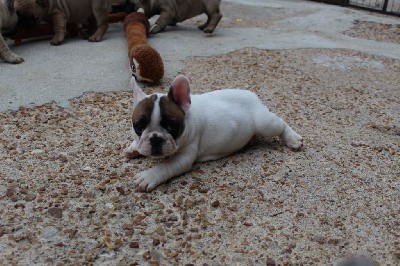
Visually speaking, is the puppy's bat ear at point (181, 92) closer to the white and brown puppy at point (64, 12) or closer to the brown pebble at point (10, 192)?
the brown pebble at point (10, 192)

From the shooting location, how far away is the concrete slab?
3.78 m

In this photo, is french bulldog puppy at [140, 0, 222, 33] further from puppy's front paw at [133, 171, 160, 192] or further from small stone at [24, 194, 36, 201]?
small stone at [24, 194, 36, 201]

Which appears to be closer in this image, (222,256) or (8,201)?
(222,256)

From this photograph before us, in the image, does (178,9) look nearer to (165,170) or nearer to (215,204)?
(165,170)

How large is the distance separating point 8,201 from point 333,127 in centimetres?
219

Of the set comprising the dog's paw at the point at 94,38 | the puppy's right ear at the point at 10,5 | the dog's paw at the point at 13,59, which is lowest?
the dog's paw at the point at 94,38

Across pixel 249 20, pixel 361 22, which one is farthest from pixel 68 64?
pixel 361 22

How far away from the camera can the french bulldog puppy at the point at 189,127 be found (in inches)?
94.0

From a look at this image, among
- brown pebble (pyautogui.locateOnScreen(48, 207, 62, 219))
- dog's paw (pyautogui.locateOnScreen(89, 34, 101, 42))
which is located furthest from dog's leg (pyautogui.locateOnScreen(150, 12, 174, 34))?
brown pebble (pyautogui.locateOnScreen(48, 207, 62, 219))

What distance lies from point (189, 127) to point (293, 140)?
77 centimetres

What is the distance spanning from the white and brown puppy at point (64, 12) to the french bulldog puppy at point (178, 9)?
2.22 feet

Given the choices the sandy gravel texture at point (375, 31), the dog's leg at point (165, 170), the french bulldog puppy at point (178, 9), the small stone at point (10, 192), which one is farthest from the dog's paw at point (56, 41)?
the sandy gravel texture at point (375, 31)

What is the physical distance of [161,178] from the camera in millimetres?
2486

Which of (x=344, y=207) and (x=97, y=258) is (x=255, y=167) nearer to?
(x=344, y=207)
